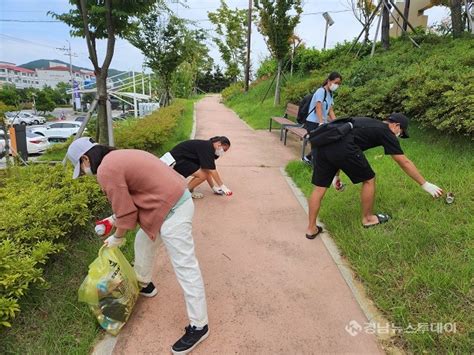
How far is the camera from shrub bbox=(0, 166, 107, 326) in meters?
2.19

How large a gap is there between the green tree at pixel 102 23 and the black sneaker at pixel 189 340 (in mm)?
4129

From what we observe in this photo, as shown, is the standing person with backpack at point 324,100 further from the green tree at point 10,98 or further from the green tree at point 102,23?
the green tree at point 10,98

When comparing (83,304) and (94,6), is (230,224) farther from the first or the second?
(94,6)

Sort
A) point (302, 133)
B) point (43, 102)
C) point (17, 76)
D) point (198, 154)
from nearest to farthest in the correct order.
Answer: point (198, 154)
point (302, 133)
point (43, 102)
point (17, 76)

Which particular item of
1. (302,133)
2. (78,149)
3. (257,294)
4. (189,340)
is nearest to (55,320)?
(189,340)

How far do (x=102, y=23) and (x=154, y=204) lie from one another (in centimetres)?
425

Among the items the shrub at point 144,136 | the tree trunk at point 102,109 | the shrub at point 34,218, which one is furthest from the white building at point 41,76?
the shrub at point 34,218

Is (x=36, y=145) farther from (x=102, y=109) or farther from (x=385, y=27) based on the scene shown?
(x=385, y=27)

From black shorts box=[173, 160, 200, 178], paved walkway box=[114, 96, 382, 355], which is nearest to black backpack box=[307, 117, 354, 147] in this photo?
paved walkway box=[114, 96, 382, 355]

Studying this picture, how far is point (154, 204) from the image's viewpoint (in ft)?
6.86

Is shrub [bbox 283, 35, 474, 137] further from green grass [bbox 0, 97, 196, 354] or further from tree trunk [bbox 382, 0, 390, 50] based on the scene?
green grass [bbox 0, 97, 196, 354]

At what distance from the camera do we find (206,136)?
9578 millimetres

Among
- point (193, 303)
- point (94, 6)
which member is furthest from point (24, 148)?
point (193, 303)

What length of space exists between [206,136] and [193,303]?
7.71 metres
